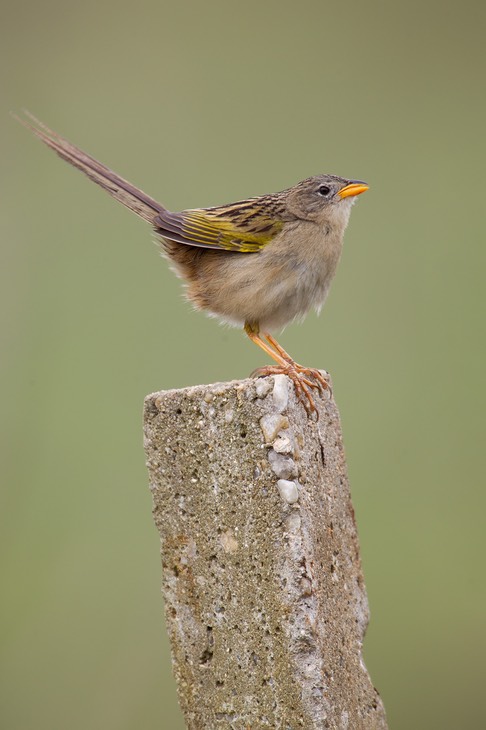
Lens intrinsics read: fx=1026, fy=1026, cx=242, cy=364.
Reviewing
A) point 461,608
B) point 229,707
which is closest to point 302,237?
point 229,707

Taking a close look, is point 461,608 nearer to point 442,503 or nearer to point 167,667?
point 442,503

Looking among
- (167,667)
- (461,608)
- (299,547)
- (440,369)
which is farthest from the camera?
(440,369)

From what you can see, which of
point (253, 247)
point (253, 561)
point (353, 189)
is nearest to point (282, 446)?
point (253, 561)

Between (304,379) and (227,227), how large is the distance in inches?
59.4

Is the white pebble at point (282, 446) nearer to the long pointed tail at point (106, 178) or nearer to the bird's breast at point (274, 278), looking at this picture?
the bird's breast at point (274, 278)

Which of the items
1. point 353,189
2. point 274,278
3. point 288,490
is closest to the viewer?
point 288,490

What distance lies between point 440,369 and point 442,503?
1.72 metres

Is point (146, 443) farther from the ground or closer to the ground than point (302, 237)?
closer to the ground

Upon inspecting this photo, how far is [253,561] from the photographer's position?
12.8 ft

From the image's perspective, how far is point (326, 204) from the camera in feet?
18.9

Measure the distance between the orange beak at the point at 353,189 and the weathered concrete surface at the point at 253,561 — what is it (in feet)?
6.54

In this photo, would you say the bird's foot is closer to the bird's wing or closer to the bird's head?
the bird's wing

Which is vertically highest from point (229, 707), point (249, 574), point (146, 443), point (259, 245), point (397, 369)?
point (397, 369)

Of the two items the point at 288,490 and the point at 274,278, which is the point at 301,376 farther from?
the point at 274,278
